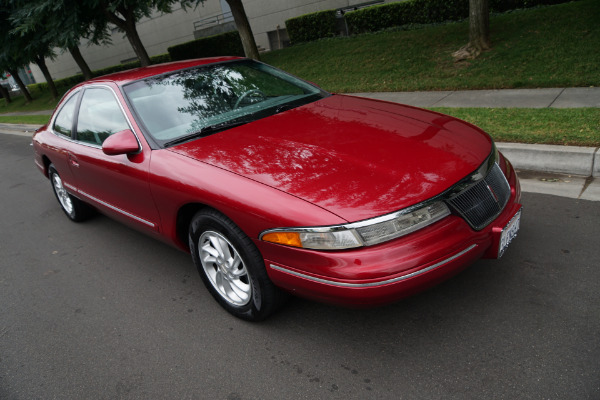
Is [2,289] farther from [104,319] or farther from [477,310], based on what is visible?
[477,310]

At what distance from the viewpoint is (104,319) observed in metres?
3.38

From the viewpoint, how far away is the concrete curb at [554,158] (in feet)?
14.3

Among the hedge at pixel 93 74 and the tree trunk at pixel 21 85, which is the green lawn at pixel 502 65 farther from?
the tree trunk at pixel 21 85

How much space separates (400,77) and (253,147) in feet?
25.7

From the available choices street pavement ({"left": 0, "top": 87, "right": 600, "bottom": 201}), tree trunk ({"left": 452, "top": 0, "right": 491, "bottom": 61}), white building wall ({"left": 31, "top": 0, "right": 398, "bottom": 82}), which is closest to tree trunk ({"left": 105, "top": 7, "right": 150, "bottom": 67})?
white building wall ({"left": 31, "top": 0, "right": 398, "bottom": 82})

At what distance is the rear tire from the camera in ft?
16.9

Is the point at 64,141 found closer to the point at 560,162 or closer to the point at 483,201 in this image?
the point at 483,201

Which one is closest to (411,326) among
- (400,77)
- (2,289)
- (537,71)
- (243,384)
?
(243,384)

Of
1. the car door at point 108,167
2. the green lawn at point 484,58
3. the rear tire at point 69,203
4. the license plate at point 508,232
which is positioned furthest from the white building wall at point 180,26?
the license plate at point 508,232

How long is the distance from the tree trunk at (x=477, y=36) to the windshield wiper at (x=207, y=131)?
7.65 meters

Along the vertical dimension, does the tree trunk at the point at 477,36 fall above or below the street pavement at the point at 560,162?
above

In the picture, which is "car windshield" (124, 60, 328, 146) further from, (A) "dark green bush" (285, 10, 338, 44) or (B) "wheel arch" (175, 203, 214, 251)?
(A) "dark green bush" (285, 10, 338, 44)

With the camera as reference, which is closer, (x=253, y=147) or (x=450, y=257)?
(x=450, y=257)

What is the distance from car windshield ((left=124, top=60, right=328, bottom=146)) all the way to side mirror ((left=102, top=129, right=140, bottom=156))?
0.46 feet
